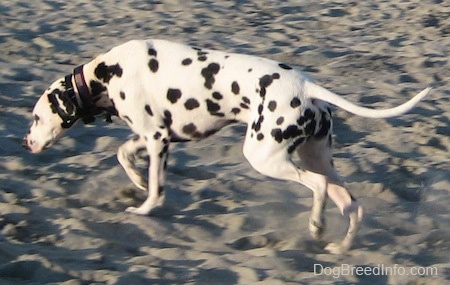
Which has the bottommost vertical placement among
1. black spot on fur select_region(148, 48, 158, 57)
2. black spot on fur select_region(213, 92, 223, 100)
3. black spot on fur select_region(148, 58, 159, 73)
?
black spot on fur select_region(213, 92, 223, 100)

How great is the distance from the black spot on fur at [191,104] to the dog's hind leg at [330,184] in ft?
2.16

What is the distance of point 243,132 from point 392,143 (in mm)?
1145

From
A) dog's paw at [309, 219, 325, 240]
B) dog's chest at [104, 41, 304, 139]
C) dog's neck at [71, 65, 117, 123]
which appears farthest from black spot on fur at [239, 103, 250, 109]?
dog's neck at [71, 65, 117, 123]

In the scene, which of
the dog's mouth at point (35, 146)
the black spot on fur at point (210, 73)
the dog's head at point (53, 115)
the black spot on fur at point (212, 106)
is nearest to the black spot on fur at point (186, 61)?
the black spot on fur at point (210, 73)

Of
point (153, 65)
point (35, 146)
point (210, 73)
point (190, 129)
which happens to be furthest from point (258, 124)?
point (35, 146)

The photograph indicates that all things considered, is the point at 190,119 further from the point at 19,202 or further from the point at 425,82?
the point at 425,82

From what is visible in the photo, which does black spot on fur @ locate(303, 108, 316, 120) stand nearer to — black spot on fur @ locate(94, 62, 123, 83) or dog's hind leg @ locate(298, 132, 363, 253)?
dog's hind leg @ locate(298, 132, 363, 253)

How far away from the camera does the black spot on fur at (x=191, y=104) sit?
607cm

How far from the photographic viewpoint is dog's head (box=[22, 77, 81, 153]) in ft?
20.8

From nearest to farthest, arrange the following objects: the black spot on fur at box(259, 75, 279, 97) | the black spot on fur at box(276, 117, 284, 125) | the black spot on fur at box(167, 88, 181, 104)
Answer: the black spot on fur at box(276, 117, 284, 125) < the black spot on fur at box(259, 75, 279, 97) < the black spot on fur at box(167, 88, 181, 104)

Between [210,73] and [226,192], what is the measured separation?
1.03 metres

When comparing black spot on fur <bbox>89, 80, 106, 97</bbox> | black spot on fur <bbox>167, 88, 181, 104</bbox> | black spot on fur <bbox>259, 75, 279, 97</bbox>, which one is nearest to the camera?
black spot on fur <bbox>259, 75, 279, 97</bbox>

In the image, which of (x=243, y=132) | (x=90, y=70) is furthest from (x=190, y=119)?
(x=243, y=132)

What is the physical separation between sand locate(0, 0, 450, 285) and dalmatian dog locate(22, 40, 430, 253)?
27 centimetres
